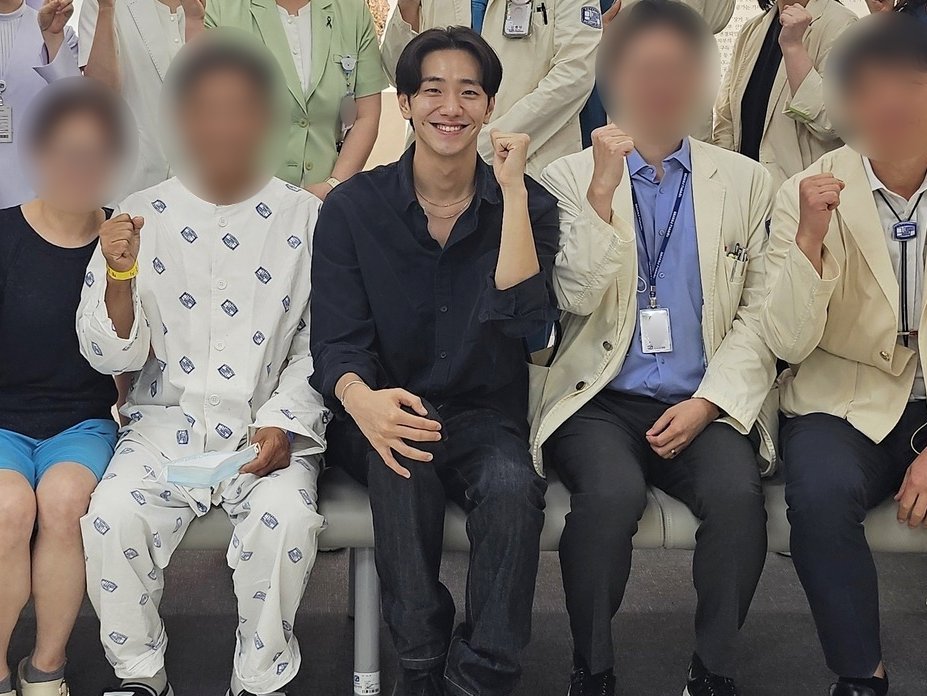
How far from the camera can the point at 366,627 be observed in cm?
212

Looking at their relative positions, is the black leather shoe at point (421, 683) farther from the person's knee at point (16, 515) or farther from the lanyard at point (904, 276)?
the lanyard at point (904, 276)

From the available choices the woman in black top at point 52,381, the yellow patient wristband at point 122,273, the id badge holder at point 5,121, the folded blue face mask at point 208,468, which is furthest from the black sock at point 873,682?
the id badge holder at point 5,121

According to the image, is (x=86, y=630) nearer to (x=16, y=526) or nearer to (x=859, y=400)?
(x=16, y=526)

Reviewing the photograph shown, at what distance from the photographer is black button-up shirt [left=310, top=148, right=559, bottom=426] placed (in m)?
2.18

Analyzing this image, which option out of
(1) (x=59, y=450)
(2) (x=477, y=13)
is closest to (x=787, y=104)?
(2) (x=477, y=13)

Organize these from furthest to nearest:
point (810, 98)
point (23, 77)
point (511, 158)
→ 1. point (810, 98)
2. point (23, 77)
3. point (511, 158)

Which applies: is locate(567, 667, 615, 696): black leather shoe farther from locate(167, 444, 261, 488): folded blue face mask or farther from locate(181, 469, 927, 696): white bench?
locate(167, 444, 261, 488): folded blue face mask

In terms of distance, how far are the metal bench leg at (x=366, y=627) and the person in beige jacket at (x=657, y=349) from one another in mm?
393

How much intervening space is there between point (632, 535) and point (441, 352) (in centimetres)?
53

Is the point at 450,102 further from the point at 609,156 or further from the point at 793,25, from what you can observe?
the point at 793,25

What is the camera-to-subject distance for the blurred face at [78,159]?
206cm

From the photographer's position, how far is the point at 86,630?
2486 millimetres

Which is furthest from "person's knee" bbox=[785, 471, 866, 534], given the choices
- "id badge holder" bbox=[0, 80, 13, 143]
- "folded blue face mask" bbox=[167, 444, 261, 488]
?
"id badge holder" bbox=[0, 80, 13, 143]

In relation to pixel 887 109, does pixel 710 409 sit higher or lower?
lower
